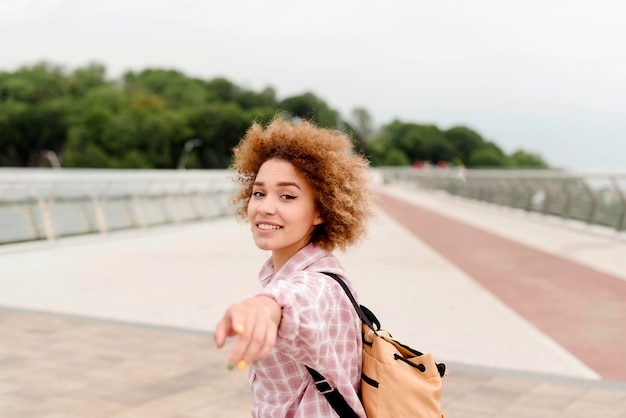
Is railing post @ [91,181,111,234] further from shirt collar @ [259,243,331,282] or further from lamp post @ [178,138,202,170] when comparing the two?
lamp post @ [178,138,202,170]

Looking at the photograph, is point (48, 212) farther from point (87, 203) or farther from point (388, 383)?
point (388, 383)

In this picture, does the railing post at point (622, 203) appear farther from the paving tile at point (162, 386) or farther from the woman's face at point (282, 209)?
the woman's face at point (282, 209)

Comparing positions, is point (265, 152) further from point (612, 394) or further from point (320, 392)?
point (612, 394)

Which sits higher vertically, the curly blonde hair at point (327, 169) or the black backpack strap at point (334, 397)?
the curly blonde hair at point (327, 169)

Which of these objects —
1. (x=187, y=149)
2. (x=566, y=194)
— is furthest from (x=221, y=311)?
(x=187, y=149)

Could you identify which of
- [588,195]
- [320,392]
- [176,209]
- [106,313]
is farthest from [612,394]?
[176,209]

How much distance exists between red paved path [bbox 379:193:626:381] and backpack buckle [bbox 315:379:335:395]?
3787 mm

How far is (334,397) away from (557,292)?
7.27 m

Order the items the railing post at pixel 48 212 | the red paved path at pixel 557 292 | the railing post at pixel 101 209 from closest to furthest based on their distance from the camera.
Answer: the red paved path at pixel 557 292 < the railing post at pixel 48 212 < the railing post at pixel 101 209

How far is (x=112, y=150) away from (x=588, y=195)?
97877mm

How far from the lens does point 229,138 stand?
4574 inches

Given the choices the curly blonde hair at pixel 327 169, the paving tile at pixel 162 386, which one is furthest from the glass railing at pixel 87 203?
the curly blonde hair at pixel 327 169

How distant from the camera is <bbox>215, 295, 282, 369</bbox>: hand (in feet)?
4.47

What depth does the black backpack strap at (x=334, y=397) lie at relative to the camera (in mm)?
1915
